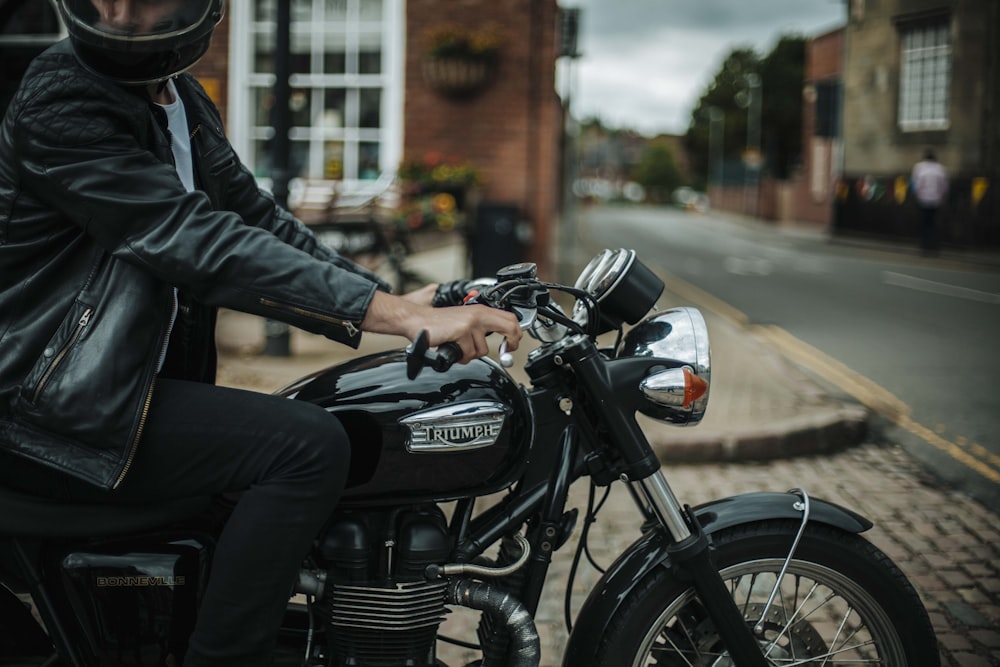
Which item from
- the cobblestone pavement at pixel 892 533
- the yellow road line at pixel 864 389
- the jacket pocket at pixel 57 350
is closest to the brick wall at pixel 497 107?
the yellow road line at pixel 864 389

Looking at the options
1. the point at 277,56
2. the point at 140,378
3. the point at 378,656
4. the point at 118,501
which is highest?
the point at 277,56

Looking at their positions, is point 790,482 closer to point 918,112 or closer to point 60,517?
point 60,517

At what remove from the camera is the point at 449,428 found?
1961mm

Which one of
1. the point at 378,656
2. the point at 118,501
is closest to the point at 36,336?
the point at 118,501

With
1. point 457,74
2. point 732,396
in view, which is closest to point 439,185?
point 457,74

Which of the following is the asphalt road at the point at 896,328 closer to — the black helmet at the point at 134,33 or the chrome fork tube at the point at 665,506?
the chrome fork tube at the point at 665,506

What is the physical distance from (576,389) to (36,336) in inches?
40.3

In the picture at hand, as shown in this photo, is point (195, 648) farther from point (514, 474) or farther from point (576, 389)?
point (576, 389)

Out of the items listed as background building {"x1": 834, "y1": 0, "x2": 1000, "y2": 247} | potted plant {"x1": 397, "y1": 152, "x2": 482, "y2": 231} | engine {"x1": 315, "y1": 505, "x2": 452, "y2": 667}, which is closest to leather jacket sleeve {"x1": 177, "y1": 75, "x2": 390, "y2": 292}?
engine {"x1": 315, "y1": 505, "x2": 452, "y2": 667}

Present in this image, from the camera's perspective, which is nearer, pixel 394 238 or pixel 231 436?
pixel 231 436

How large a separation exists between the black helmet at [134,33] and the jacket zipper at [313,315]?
480 millimetres

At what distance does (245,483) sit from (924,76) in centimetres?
3031

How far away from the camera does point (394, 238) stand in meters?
8.33

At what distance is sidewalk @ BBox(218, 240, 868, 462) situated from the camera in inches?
210
